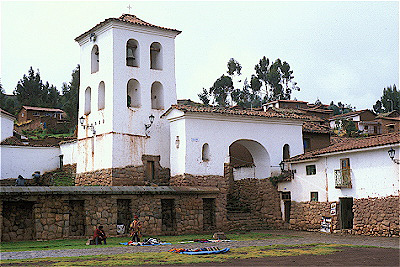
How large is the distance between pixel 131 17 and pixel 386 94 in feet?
232

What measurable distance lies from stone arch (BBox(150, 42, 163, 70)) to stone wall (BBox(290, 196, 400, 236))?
1176 centimetres

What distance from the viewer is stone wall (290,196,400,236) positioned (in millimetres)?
21969

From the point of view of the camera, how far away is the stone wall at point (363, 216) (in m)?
22.0

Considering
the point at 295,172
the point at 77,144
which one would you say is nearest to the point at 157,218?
the point at 295,172

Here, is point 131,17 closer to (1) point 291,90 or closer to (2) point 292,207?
(2) point 292,207

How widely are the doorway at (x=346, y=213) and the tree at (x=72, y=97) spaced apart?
42.8 metres

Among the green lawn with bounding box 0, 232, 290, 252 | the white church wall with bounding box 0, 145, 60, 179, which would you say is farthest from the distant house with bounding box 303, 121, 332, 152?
the white church wall with bounding box 0, 145, 60, 179

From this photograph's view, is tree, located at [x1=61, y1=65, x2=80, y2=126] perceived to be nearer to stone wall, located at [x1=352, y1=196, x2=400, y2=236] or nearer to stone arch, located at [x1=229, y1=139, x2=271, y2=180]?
stone arch, located at [x1=229, y1=139, x2=271, y2=180]

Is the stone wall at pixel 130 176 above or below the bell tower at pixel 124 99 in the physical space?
below

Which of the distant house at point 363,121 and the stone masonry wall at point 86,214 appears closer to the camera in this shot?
the stone masonry wall at point 86,214

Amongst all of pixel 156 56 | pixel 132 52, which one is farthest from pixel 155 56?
pixel 132 52

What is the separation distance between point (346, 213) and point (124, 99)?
13.4m

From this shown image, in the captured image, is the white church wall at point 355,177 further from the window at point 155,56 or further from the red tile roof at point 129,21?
the red tile roof at point 129,21

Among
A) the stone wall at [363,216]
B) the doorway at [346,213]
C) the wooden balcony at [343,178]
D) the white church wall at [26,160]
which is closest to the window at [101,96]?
the white church wall at [26,160]
